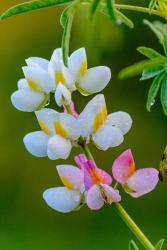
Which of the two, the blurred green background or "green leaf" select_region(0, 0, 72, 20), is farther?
the blurred green background

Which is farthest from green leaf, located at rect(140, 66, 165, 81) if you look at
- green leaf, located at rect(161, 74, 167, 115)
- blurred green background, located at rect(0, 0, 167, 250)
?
blurred green background, located at rect(0, 0, 167, 250)

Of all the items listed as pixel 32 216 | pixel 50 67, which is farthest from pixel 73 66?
pixel 32 216

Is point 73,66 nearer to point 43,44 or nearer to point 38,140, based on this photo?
point 38,140

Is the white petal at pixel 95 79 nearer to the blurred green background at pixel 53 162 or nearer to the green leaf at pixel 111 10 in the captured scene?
the green leaf at pixel 111 10

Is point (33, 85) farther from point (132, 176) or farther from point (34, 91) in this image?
point (132, 176)

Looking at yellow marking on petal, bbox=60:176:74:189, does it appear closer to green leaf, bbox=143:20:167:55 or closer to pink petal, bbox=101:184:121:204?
pink petal, bbox=101:184:121:204

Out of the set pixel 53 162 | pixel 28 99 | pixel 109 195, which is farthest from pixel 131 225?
pixel 53 162
